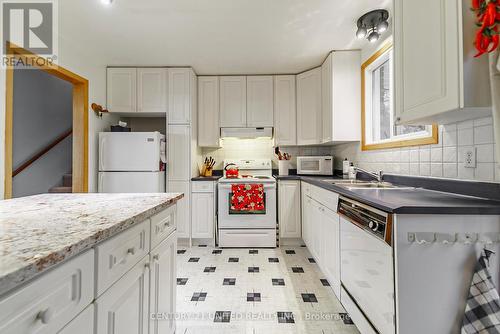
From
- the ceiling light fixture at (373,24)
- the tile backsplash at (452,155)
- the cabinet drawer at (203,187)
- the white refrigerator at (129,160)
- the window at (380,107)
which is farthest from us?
the cabinet drawer at (203,187)

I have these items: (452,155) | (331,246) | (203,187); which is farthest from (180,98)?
(452,155)

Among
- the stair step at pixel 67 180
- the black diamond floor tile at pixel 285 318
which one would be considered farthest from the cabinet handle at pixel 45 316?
the stair step at pixel 67 180

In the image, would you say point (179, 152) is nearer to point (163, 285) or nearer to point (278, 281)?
point (278, 281)

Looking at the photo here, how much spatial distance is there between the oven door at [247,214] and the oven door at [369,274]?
1.40 m

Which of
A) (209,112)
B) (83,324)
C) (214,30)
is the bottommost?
(83,324)

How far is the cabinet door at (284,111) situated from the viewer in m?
3.41

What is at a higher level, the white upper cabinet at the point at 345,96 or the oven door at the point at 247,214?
the white upper cabinet at the point at 345,96

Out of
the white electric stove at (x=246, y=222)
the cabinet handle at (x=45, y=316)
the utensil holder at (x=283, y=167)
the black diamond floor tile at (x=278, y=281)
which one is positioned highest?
the utensil holder at (x=283, y=167)

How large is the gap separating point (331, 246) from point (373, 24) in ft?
6.49

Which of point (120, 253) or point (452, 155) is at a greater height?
point (452, 155)

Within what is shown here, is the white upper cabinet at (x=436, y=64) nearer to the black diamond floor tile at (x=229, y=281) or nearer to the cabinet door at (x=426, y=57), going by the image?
the cabinet door at (x=426, y=57)

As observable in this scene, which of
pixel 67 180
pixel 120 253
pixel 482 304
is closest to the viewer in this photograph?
pixel 120 253

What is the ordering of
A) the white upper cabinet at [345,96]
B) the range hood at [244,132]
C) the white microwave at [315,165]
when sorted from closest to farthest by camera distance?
the white upper cabinet at [345,96]
the white microwave at [315,165]
the range hood at [244,132]

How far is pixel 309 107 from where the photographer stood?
3.28 meters
